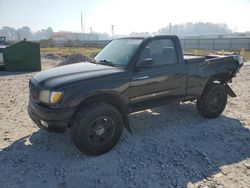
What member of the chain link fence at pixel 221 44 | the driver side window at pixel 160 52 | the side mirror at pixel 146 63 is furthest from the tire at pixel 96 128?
the chain link fence at pixel 221 44

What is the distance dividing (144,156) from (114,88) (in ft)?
4.10

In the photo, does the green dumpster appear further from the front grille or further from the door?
the door

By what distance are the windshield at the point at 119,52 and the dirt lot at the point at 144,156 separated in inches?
58.9

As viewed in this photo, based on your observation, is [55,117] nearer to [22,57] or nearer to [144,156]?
[144,156]

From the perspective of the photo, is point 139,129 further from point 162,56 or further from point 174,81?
point 162,56

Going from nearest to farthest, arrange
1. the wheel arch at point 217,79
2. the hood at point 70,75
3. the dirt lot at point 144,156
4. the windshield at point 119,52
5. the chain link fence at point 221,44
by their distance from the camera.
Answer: the dirt lot at point 144,156, the hood at point 70,75, the windshield at point 119,52, the wheel arch at point 217,79, the chain link fence at point 221,44

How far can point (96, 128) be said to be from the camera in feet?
12.8

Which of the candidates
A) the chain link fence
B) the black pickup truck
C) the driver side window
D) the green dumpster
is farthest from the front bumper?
the chain link fence

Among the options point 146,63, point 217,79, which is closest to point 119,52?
point 146,63

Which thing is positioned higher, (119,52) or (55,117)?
(119,52)

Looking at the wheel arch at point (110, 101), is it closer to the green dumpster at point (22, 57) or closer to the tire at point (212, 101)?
the tire at point (212, 101)

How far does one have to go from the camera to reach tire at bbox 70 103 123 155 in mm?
3721

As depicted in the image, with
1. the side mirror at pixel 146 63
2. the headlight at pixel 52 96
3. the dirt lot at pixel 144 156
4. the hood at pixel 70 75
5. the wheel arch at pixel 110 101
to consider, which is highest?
the side mirror at pixel 146 63

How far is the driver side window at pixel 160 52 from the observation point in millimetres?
4457
